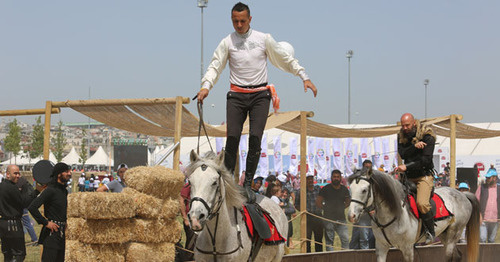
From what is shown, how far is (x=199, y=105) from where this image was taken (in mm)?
5719

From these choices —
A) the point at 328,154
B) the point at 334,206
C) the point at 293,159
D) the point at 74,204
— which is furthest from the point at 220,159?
the point at 328,154

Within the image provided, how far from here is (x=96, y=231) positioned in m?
7.16

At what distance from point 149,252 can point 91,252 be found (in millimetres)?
782

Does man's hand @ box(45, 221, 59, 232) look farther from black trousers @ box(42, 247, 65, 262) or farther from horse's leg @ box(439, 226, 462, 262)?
horse's leg @ box(439, 226, 462, 262)

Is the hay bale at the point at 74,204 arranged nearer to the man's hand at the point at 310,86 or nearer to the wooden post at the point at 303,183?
the man's hand at the point at 310,86

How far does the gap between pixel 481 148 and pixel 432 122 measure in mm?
22925

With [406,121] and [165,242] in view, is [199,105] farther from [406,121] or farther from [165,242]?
[406,121]

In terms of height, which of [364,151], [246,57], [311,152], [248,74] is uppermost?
[246,57]

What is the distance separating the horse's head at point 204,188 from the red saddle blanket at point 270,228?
0.67 metres

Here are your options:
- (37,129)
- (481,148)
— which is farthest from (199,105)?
(37,129)

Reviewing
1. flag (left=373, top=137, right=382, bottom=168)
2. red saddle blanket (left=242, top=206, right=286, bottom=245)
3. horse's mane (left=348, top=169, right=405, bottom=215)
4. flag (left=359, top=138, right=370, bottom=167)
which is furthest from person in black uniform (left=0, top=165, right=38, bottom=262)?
flag (left=359, top=138, right=370, bottom=167)

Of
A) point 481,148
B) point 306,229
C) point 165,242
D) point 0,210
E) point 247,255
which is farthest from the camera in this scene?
point 481,148

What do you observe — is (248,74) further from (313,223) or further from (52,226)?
(313,223)

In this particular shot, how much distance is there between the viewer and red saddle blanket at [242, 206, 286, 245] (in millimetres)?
5535
